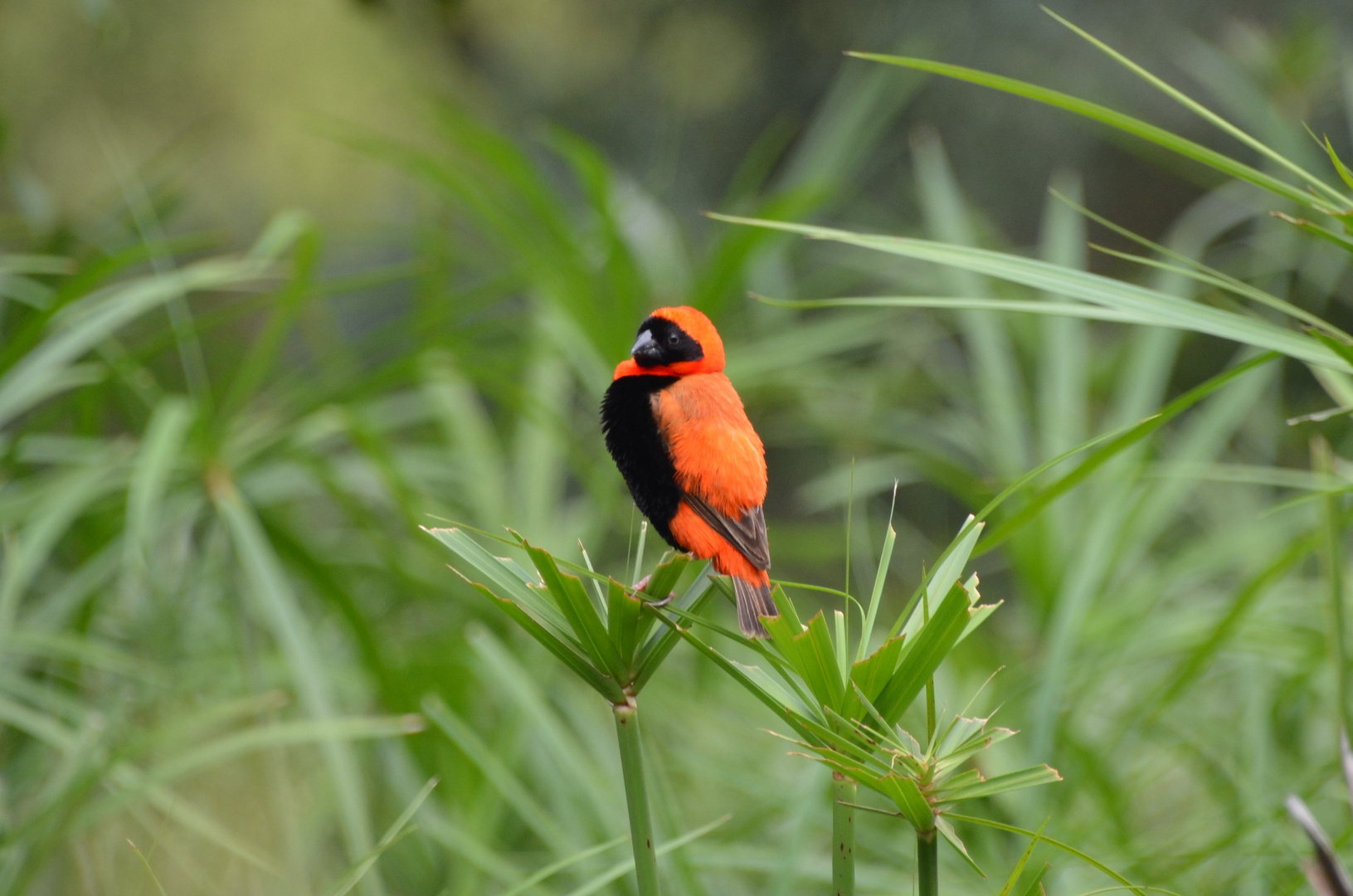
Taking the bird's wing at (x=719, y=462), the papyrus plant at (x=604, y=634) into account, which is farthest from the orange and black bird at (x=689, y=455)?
the papyrus plant at (x=604, y=634)

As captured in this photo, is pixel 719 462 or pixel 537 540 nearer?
pixel 719 462

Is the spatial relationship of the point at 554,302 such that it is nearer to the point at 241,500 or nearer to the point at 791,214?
the point at 791,214

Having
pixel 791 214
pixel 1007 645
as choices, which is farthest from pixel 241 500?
pixel 1007 645

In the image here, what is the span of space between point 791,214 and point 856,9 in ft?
7.53

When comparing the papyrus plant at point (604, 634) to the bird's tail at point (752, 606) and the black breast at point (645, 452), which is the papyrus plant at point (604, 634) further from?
the black breast at point (645, 452)

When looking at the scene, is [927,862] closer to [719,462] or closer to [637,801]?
[637,801]

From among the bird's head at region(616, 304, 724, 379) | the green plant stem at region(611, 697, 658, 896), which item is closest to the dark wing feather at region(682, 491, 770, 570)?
the bird's head at region(616, 304, 724, 379)

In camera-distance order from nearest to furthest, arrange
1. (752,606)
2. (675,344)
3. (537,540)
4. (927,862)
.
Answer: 1. (927,862)
2. (752,606)
3. (675,344)
4. (537,540)

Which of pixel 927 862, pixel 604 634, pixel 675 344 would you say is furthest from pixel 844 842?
pixel 675 344

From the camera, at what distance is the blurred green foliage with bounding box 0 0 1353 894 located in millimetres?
1324

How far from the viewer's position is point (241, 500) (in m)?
1.50

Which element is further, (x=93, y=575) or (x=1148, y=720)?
(x=93, y=575)

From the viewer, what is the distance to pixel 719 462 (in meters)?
0.81

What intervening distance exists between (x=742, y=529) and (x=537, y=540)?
1046mm
